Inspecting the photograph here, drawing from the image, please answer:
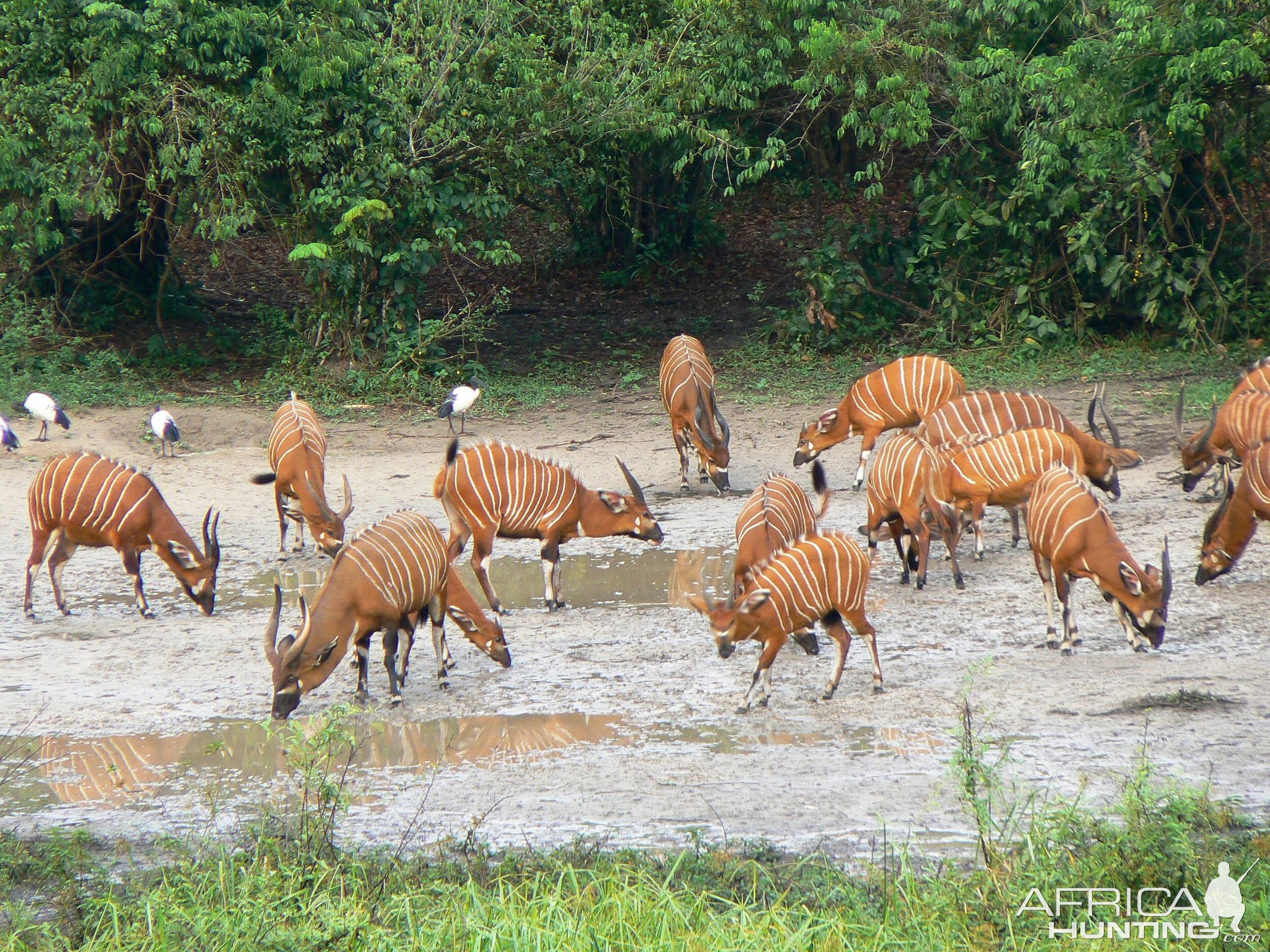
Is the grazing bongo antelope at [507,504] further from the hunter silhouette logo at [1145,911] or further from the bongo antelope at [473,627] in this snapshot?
the hunter silhouette logo at [1145,911]

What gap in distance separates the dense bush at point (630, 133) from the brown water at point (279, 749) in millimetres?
7992

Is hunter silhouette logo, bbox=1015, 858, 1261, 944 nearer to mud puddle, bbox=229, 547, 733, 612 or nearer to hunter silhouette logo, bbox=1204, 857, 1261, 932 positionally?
hunter silhouette logo, bbox=1204, 857, 1261, 932

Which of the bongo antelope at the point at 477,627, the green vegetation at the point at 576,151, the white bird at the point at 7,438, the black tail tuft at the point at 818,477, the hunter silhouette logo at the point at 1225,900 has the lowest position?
the bongo antelope at the point at 477,627

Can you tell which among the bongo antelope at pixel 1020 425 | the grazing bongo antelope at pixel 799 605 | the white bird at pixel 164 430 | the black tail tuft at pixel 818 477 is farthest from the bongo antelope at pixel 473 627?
the white bird at pixel 164 430

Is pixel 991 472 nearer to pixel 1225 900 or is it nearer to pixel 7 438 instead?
pixel 1225 900

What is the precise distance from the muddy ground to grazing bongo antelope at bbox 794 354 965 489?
1.29 m

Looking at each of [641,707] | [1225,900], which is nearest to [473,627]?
[641,707]

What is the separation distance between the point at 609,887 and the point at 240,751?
2.39 m

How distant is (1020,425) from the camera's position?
950 centimetres

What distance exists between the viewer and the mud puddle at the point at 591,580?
8.40 m

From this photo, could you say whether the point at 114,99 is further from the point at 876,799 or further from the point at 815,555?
the point at 876,799

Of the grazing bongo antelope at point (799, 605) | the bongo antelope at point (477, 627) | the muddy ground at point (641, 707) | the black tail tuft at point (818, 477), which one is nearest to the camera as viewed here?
the muddy ground at point (641, 707)

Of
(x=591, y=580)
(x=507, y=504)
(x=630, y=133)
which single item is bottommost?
(x=591, y=580)

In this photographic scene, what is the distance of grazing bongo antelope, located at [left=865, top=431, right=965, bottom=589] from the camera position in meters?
8.16
